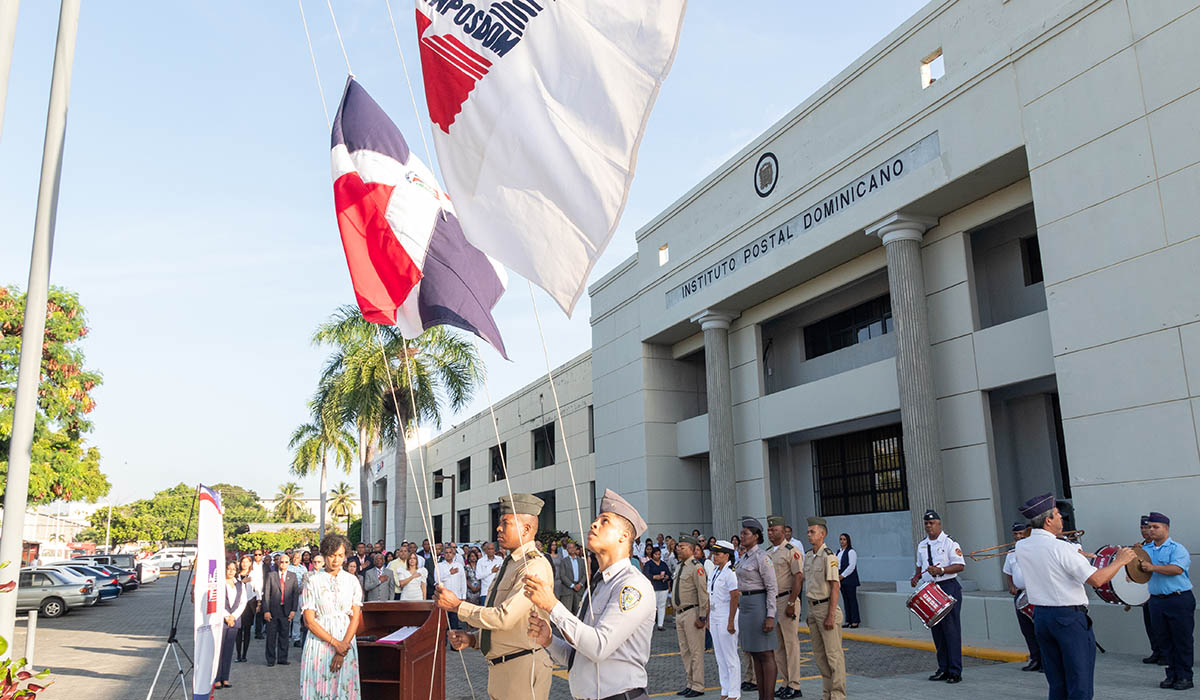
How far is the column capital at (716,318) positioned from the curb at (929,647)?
28.6 feet

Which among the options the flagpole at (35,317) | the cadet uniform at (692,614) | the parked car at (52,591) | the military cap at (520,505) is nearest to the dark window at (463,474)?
the parked car at (52,591)

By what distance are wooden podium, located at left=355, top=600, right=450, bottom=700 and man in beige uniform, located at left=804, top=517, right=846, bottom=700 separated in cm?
385

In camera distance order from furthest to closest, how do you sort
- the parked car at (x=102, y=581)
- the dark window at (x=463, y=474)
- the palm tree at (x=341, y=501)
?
the palm tree at (x=341, y=501)
the dark window at (x=463, y=474)
the parked car at (x=102, y=581)

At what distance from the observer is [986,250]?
16.5m

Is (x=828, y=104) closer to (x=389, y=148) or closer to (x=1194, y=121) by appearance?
(x=1194, y=121)

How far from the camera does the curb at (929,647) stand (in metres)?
11.1

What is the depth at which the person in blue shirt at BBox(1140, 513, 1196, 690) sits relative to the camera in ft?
28.1

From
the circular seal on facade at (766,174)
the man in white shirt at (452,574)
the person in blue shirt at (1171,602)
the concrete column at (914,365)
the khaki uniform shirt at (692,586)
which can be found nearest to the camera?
the person in blue shirt at (1171,602)

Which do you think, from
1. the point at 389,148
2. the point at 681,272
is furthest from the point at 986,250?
the point at 389,148

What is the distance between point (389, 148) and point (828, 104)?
12.8 m

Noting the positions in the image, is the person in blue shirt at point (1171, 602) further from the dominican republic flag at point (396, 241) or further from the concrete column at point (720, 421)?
the concrete column at point (720, 421)

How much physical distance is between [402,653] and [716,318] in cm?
1628

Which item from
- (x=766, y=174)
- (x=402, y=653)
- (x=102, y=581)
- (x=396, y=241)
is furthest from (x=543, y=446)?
(x=402, y=653)

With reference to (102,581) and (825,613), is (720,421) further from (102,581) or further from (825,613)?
(102,581)
